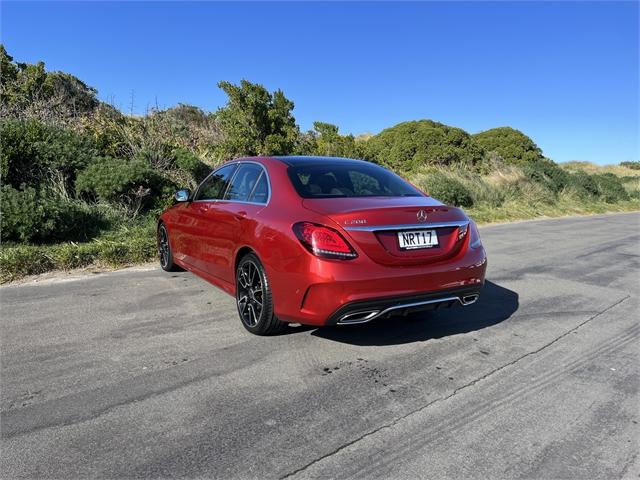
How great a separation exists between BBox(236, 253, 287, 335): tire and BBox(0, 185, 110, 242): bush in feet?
14.1

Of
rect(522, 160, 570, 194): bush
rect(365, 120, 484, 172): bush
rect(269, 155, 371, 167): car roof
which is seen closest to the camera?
rect(269, 155, 371, 167): car roof

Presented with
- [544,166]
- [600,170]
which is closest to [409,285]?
[544,166]

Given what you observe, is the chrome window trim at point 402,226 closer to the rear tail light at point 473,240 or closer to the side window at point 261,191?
the rear tail light at point 473,240

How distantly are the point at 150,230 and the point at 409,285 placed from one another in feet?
19.2

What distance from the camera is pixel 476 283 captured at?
4.06m

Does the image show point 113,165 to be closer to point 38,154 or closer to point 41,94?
point 38,154

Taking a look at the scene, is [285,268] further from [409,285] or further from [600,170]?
[600,170]

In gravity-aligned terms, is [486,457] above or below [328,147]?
below

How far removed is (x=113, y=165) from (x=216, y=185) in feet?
15.2

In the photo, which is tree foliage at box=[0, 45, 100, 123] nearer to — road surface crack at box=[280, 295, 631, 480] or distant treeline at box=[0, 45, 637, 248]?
distant treeline at box=[0, 45, 637, 248]

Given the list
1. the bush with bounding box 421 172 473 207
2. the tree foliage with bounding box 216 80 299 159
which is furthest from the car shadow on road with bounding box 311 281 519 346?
the bush with bounding box 421 172 473 207

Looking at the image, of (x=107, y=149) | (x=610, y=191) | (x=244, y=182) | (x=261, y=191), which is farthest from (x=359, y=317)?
(x=610, y=191)

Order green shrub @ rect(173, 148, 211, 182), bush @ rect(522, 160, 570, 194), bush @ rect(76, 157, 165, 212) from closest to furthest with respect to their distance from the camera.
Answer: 1. bush @ rect(76, 157, 165, 212)
2. green shrub @ rect(173, 148, 211, 182)
3. bush @ rect(522, 160, 570, 194)

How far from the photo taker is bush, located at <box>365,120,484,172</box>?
24.9 metres
